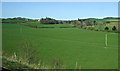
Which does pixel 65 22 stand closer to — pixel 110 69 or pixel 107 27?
pixel 107 27

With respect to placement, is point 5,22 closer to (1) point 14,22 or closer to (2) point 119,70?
(1) point 14,22

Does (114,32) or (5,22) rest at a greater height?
(5,22)

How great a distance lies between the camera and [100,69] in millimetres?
10664

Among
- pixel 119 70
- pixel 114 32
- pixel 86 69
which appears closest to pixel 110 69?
pixel 119 70

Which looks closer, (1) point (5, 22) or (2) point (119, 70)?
(2) point (119, 70)

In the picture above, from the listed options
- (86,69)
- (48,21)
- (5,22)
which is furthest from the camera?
(48,21)

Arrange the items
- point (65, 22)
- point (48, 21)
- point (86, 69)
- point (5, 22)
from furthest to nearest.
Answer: point (65, 22)
point (48, 21)
point (5, 22)
point (86, 69)

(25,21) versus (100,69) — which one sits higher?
(25,21)

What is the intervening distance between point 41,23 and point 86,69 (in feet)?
158

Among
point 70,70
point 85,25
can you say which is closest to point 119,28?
point 85,25

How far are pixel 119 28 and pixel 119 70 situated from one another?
30864 millimetres

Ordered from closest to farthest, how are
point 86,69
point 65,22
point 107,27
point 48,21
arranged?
point 86,69, point 107,27, point 48,21, point 65,22

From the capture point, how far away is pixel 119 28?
128ft

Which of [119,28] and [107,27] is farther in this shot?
[107,27]
